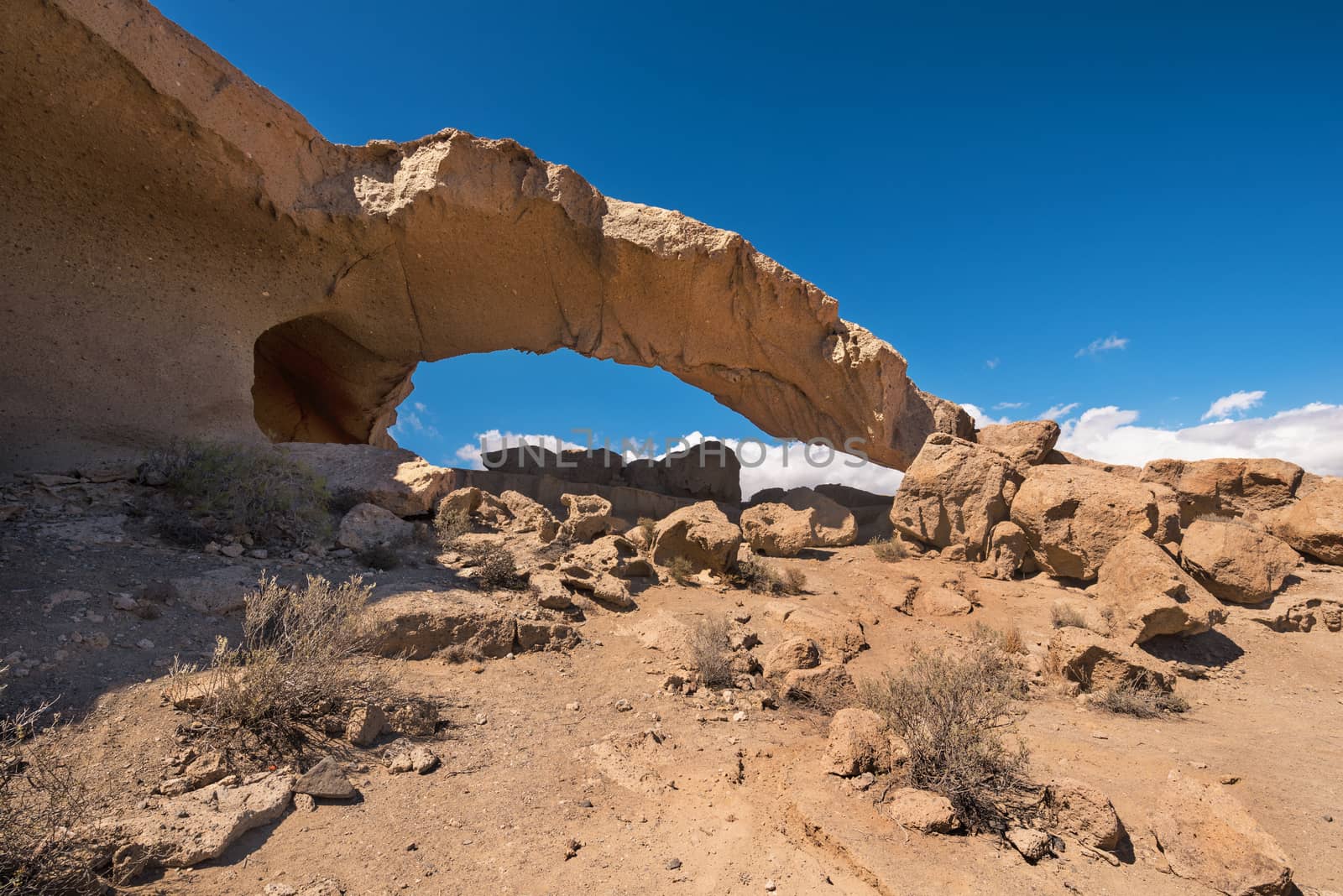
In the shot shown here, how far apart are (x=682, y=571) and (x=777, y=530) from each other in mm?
2065

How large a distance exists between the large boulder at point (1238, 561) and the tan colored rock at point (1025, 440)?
2.34 m

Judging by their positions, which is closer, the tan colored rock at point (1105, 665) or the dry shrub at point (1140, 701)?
the dry shrub at point (1140, 701)

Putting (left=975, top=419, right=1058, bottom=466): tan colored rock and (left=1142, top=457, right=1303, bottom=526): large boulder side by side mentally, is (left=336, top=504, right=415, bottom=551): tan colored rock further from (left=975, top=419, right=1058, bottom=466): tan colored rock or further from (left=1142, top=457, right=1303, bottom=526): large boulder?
(left=1142, top=457, right=1303, bottom=526): large boulder

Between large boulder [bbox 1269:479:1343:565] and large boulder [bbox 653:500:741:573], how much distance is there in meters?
6.39

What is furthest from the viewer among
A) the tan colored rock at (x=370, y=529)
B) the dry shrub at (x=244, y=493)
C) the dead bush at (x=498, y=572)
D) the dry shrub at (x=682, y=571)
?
the dry shrub at (x=682, y=571)

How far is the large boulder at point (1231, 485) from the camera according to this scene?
26.1 ft

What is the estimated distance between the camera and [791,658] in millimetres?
4691

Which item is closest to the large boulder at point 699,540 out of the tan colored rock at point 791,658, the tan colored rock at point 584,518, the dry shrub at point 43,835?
the tan colored rock at point 584,518

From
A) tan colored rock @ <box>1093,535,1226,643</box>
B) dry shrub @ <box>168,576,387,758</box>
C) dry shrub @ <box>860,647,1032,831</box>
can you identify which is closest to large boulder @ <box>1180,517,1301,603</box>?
tan colored rock @ <box>1093,535,1226,643</box>

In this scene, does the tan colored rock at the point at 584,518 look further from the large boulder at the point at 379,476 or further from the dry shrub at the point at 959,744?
the dry shrub at the point at 959,744

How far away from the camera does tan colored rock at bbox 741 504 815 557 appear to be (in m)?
8.36

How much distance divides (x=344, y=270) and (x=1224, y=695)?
34.6ft

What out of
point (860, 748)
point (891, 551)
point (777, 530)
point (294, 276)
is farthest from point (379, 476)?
point (891, 551)

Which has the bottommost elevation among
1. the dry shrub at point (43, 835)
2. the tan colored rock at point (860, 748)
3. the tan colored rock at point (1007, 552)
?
the tan colored rock at point (860, 748)
